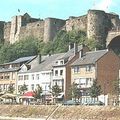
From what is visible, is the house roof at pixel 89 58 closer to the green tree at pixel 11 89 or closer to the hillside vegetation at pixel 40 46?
the green tree at pixel 11 89

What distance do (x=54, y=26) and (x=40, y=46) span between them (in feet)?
20.6

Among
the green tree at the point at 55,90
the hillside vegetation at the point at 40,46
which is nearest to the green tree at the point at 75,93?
the green tree at the point at 55,90

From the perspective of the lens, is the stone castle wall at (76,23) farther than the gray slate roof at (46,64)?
Yes

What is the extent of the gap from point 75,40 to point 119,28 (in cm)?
1076

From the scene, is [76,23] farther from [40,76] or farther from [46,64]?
[40,76]

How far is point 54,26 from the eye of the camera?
12631 cm

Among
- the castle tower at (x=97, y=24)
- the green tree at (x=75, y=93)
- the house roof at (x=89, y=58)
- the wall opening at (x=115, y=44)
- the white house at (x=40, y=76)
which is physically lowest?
the green tree at (x=75, y=93)

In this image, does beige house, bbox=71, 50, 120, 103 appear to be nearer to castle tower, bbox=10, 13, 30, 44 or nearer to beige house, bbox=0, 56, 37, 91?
beige house, bbox=0, 56, 37, 91

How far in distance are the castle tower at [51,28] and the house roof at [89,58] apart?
37578 mm

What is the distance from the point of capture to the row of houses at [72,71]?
277 ft

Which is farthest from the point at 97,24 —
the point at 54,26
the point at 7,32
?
the point at 7,32

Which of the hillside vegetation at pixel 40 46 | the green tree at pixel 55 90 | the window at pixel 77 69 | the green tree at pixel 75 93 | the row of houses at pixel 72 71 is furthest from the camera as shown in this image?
the hillside vegetation at pixel 40 46

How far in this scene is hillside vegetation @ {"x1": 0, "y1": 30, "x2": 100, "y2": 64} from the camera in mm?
112500

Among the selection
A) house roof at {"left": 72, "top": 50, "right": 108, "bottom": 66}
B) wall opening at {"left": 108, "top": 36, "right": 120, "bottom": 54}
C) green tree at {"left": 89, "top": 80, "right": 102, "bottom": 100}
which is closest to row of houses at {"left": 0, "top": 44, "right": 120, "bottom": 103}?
house roof at {"left": 72, "top": 50, "right": 108, "bottom": 66}
